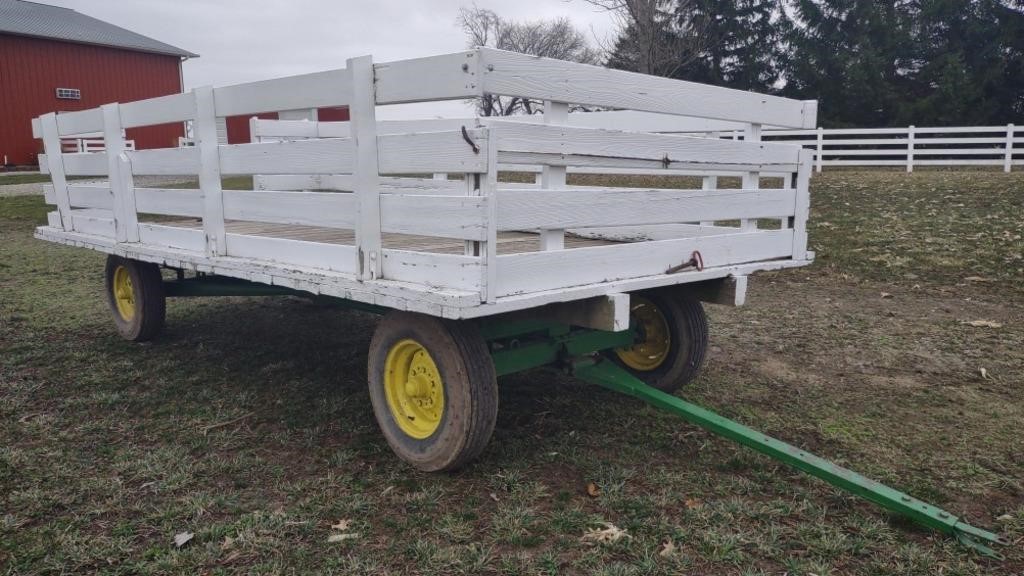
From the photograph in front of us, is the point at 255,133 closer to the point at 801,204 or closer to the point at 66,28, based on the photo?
the point at 801,204

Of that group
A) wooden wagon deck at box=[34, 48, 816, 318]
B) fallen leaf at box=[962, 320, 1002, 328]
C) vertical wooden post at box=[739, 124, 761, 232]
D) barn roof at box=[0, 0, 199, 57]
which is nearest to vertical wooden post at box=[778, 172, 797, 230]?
wooden wagon deck at box=[34, 48, 816, 318]

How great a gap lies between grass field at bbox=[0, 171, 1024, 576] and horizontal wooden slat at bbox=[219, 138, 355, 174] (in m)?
1.36

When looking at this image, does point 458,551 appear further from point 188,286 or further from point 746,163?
point 188,286

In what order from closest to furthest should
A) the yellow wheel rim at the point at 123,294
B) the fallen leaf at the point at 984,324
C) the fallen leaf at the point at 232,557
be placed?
the fallen leaf at the point at 232,557
the yellow wheel rim at the point at 123,294
the fallen leaf at the point at 984,324

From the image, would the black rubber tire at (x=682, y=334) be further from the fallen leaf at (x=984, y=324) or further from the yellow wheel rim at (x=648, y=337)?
the fallen leaf at (x=984, y=324)

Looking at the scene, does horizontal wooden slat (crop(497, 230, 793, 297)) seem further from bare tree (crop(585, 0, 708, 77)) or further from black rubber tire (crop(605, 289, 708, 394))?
bare tree (crop(585, 0, 708, 77))

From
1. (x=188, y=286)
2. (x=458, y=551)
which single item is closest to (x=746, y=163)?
(x=458, y=551)

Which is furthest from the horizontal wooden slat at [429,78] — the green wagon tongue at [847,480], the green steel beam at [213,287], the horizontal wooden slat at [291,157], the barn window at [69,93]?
the barn window at [69,93]

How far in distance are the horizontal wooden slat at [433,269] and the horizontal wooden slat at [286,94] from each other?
0.72m

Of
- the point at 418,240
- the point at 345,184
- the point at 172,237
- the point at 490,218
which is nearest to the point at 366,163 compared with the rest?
the point at 490,218

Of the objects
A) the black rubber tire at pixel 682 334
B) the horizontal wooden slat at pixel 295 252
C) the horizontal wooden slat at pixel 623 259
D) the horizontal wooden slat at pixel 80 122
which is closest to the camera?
the horizontal wooden slat at pixel 623 259

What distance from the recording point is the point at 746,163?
3932 mm

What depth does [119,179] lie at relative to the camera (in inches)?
195

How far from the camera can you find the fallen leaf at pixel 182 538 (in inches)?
112
